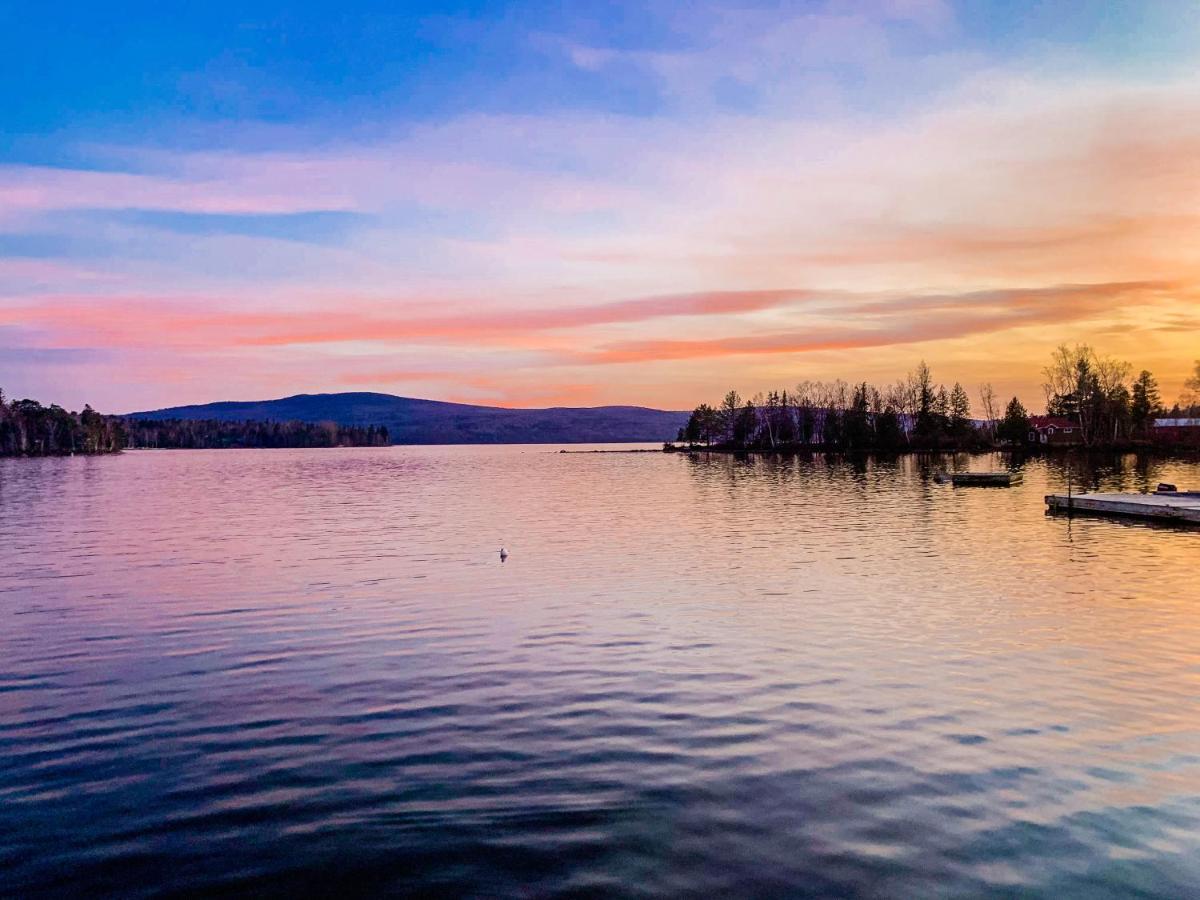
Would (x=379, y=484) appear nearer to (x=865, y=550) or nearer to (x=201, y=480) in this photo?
(x=201, y=480)

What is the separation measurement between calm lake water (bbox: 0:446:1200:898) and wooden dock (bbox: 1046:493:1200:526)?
18152 millimetres

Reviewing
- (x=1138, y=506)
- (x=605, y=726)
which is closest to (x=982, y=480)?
(x=1138, y=506)

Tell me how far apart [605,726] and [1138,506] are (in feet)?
182

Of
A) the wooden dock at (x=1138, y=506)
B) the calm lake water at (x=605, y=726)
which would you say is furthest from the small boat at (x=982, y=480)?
the calm lake water at (x=605, y=726)

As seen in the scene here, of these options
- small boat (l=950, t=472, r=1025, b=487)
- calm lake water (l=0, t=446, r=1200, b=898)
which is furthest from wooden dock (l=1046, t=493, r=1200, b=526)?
small boat (l=950, t=472, r=1025, b=487)

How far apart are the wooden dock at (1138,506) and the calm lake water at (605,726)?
1815 cm

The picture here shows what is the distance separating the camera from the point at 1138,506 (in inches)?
2308

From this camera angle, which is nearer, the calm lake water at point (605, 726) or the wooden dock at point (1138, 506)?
the calm lake water at point (605, 726)

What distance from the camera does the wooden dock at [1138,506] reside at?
179 ft

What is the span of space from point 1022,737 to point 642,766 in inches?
286

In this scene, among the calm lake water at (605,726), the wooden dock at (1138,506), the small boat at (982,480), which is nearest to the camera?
the calm lake water at (605,726)

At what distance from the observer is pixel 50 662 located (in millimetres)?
22281

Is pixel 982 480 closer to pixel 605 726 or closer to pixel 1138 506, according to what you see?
pixel 1138 506

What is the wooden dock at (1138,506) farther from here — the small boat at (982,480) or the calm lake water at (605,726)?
the small boat at (982,480)
